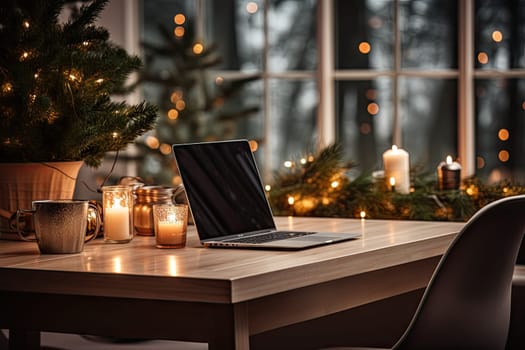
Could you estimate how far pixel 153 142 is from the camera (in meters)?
5.77

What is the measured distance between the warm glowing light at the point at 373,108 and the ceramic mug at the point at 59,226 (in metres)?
3.71

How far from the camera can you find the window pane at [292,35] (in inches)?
226

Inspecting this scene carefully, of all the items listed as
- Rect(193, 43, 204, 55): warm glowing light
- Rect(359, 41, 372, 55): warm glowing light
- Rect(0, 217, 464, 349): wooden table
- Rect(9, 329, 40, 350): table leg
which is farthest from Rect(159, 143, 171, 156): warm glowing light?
Rect(0, 217, 464, 349): wooden table

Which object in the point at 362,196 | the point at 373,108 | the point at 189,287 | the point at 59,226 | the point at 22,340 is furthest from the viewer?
the point at 373,108

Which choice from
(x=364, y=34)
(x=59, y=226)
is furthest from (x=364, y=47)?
(x=59, y=226)

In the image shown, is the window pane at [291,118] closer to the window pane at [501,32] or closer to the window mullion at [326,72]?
the window mullion at [326,72]

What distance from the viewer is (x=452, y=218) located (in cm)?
337

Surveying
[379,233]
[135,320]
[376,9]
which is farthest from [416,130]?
[135,320]

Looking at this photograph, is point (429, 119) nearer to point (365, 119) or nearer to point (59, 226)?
point (365, 119)

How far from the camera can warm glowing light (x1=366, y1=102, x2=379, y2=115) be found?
222 inches

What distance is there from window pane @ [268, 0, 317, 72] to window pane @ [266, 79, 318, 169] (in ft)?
0.36

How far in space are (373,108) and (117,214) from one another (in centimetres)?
353

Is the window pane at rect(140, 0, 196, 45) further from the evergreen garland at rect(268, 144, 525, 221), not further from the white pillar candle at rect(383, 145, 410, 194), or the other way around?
the white pillar candle at rect(383, 145, 410, 194)

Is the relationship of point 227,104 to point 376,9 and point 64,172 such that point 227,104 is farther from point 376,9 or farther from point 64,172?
point 64,172
